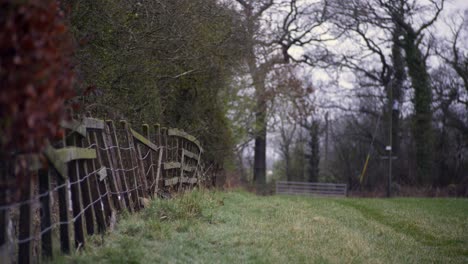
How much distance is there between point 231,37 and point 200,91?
7.01ft

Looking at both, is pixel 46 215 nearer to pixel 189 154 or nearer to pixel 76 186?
pixel 76 186

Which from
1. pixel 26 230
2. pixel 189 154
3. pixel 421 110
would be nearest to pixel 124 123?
pixel 26 230

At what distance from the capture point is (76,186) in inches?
251

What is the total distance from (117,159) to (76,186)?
2.33 metres

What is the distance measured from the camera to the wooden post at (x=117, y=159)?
8.38 metres

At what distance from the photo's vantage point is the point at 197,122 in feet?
62.9

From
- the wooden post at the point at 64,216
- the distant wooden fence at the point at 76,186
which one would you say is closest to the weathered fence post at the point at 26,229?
the distant wooden fence at the point at 76,186

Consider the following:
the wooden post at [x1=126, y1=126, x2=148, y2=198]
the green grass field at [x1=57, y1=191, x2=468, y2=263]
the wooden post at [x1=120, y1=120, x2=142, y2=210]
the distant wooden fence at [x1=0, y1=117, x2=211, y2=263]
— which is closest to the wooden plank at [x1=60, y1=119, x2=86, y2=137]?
the distant wooden fence at [x1=0, y1=117, x2=211, y2=263]

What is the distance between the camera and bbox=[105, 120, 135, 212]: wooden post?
8.38m

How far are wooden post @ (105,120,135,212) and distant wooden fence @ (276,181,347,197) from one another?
27763mm

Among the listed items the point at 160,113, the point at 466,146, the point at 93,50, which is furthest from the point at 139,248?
the point at 466,146

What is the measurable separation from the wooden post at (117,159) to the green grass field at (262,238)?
274 millimetres

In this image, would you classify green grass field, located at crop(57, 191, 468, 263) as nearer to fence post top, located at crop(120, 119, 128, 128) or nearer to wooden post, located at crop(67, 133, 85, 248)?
wooden post, located at crop(67, 133, 85, 248)

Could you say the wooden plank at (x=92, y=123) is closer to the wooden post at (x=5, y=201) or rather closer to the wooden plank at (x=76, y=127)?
the wooden plank at (x=76, y=127)
